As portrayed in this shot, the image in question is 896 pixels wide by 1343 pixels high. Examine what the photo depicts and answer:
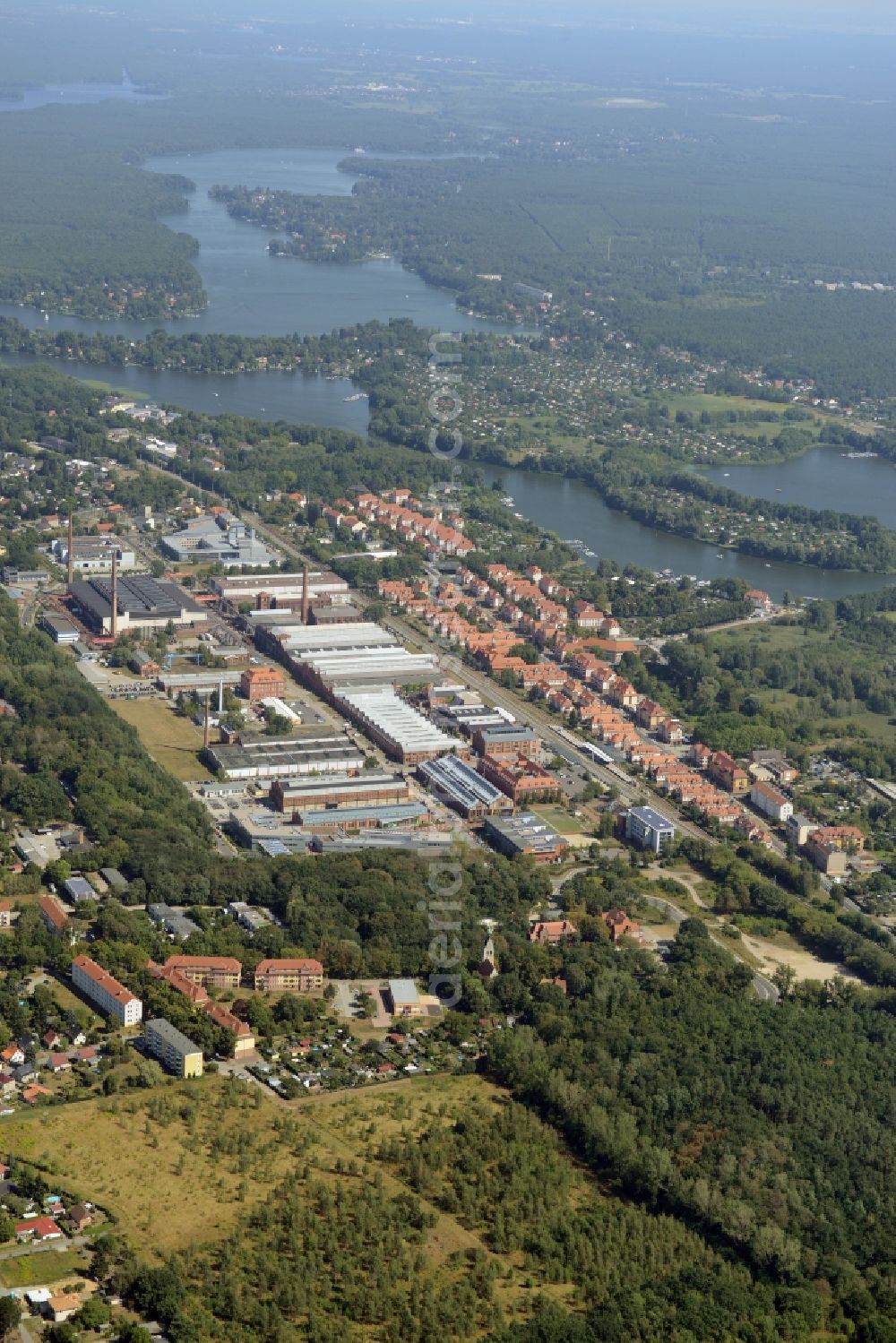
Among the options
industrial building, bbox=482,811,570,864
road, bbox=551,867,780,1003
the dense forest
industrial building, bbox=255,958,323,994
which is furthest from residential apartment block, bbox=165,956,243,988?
the dense forest

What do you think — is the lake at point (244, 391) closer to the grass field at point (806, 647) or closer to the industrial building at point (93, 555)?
the industrial building at point (93, 555)

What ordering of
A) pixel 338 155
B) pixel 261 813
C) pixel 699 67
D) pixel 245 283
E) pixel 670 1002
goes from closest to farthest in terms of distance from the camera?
pixel 670 1002
pixel 261 813
pixel 245 283
pixel 338 155
pixel 699 67

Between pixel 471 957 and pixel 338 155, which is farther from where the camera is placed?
pixel 338 155

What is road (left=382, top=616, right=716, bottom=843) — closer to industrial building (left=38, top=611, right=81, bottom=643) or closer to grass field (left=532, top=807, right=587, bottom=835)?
grass field (left=532, top=807, right=587, bottom=835)

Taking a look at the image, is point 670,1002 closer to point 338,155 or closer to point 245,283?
point 245,283

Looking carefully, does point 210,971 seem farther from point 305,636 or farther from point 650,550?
point 650,550

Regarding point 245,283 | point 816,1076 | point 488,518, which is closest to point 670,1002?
point 816,1076
